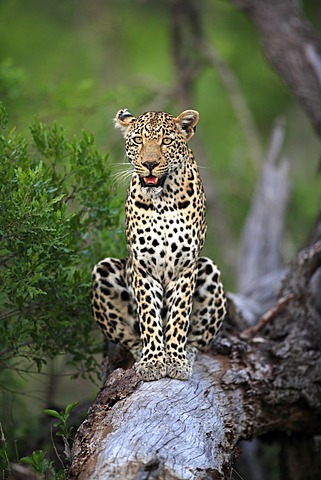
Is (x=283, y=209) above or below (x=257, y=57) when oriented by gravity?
below

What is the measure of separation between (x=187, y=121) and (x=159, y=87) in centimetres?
890

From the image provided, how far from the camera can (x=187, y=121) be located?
25.3 feet

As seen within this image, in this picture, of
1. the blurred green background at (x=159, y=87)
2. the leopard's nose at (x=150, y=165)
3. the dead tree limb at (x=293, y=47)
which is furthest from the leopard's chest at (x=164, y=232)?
the blurred green background at (x=159, y=87)

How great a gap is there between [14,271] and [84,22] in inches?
577

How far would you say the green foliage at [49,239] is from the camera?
7.48 meters

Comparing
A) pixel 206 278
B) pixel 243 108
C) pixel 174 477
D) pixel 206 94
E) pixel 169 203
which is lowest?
pixel 174 477

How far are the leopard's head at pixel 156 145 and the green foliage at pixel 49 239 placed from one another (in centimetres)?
71

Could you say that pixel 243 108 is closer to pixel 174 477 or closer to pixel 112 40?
pixel 112 40

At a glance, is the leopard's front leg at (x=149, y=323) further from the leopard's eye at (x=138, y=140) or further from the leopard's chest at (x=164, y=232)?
the leopard's eye at (x=138, y=140)

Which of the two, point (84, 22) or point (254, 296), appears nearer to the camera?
point (254, 296)

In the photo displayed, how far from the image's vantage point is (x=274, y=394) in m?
8.34

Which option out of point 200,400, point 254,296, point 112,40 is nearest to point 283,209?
point 254,296

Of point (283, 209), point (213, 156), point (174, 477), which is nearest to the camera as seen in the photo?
point (174, 477)

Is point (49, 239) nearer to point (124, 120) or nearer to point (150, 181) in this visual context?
point (150, 181)
